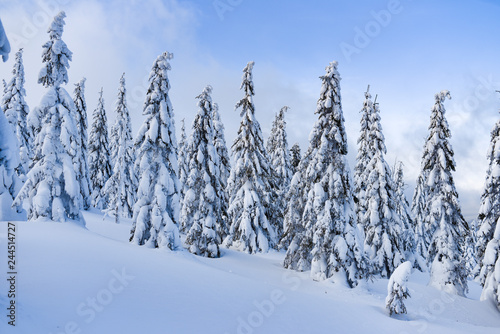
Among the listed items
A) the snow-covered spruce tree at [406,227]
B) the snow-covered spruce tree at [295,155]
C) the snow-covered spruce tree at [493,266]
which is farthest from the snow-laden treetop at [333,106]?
the snow-covered spruce tree at [295,155]

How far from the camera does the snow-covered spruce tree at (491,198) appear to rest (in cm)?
1917

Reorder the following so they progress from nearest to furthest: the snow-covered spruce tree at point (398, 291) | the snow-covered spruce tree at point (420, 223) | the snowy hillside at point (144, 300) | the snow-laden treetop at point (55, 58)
Answer: the snowy hillside at point (144, 300), the snow-covered spruce tree at point (398, 291), the snow-laden treetop at point (55, 58), the snow-covered spruce tree at point (420, 223)

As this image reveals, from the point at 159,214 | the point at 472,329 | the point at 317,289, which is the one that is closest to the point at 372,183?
the point at 317,289

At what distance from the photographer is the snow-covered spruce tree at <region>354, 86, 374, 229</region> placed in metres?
27.6

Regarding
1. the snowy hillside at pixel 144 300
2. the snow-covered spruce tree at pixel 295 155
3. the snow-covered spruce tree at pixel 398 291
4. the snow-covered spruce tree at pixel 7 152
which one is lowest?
the snowy hillside at pixel 144 300

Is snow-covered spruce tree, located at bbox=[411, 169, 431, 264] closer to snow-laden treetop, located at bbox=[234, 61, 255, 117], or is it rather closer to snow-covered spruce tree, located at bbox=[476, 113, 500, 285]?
snow-covered spruce tree, located at bbox=[476, 113, 500, 285]

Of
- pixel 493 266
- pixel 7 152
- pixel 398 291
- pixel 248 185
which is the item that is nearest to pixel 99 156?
pixel 248 185

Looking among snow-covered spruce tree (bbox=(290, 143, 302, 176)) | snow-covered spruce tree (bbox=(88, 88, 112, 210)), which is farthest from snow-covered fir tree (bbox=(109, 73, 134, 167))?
snow-covered spruce tree (bbox=(290, 143, 302, 176))

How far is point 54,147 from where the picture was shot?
15.5 metres

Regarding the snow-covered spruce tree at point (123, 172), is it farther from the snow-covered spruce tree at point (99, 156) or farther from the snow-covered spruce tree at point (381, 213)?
the snow-covered spruce tree at point (381, 213)

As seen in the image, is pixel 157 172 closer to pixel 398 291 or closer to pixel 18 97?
pixel 398 291

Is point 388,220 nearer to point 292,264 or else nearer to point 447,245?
point 447,245

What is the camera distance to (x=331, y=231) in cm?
1891

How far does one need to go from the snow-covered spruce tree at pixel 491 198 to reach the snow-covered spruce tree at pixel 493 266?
497mm
